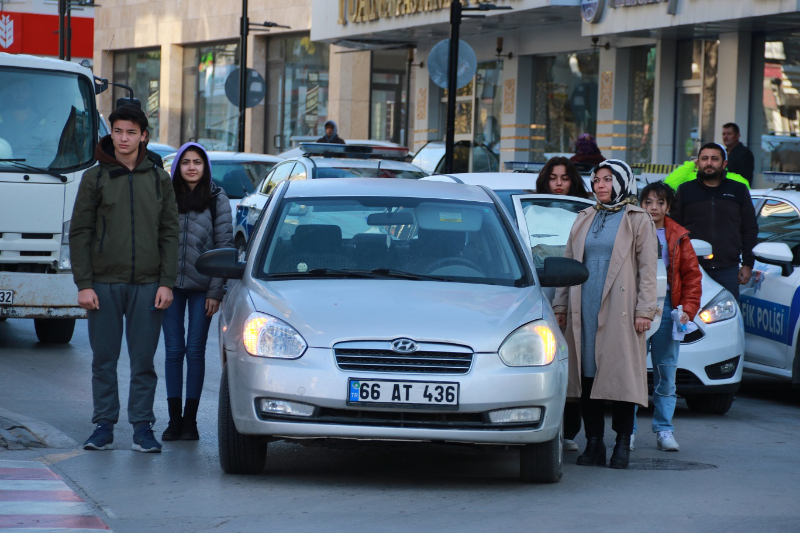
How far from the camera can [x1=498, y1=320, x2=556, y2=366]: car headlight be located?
6590 mm

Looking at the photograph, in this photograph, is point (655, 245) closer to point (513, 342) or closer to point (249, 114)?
point (513, 342)

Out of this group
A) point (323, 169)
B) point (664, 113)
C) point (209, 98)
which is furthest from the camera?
point (209, 98)

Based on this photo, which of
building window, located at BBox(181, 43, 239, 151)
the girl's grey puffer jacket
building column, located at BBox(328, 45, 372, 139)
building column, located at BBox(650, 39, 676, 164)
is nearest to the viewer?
the girl's grey puffer jacket

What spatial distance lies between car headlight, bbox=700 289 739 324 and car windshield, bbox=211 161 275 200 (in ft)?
33.2

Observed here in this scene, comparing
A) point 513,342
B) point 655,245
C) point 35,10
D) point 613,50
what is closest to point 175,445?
point 513,342

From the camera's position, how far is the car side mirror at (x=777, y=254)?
10.3m

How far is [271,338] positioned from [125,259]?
130cm

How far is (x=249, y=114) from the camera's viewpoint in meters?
41.6

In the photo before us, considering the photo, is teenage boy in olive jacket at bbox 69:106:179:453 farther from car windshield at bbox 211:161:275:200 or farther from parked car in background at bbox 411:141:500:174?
parked car in background at bbox 411:141:500:174

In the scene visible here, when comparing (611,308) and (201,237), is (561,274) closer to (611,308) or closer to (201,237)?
(611,308)

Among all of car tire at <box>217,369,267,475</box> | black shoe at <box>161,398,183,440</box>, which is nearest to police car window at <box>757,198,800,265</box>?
black shoe at <box>161,398,183,440</box>

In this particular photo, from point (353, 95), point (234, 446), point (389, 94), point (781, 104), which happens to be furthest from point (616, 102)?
point (234, 446)

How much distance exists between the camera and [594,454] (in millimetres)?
7785

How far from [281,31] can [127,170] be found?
32.8m
